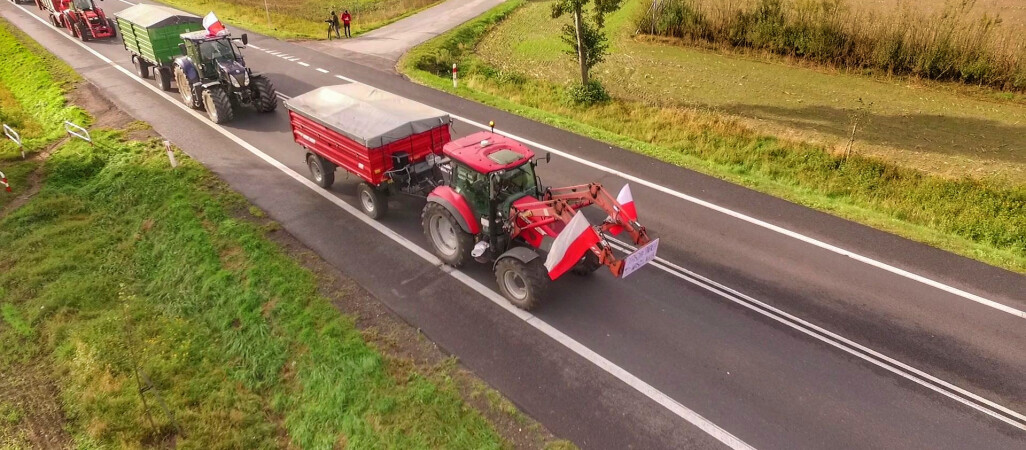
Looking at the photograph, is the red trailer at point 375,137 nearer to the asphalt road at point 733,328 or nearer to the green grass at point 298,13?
the asphalt road at point 733,328

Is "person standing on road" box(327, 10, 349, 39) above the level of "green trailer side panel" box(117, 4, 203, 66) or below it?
below

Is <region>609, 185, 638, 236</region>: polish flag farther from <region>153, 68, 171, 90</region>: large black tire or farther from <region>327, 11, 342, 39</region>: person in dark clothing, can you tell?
<region>327, 11, 342, 39</region>: person in dark clothing

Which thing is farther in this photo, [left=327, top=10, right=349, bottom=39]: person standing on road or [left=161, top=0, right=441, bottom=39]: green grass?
[left=161, top=0, right=441, bottom=39]: green grass

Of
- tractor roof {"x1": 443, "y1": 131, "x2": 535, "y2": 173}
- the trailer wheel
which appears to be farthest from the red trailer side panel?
tractor roof {"x1": 443, "y1": 131, "x2": 535, "y2": 173}

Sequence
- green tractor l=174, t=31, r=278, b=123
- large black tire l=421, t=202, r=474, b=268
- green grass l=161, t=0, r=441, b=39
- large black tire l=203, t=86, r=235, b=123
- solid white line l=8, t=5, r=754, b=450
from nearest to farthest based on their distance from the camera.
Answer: solid white line l=8, t=5, r=754, b=450
large black tire l=421, t=202, r=474, b=268
large black tire l=203, t=86, r=235, b=123
green tractor l=174, t=31, r=278, b=123
green grass l=161, t=0, r=441, b=39

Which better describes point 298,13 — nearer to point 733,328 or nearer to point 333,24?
point 333,24

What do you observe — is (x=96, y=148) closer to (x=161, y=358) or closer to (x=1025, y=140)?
(x=161, y=358)

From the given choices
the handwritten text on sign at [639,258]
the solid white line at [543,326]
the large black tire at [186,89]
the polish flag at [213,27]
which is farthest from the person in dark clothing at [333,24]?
the handwritten text on sign at [639,258]
